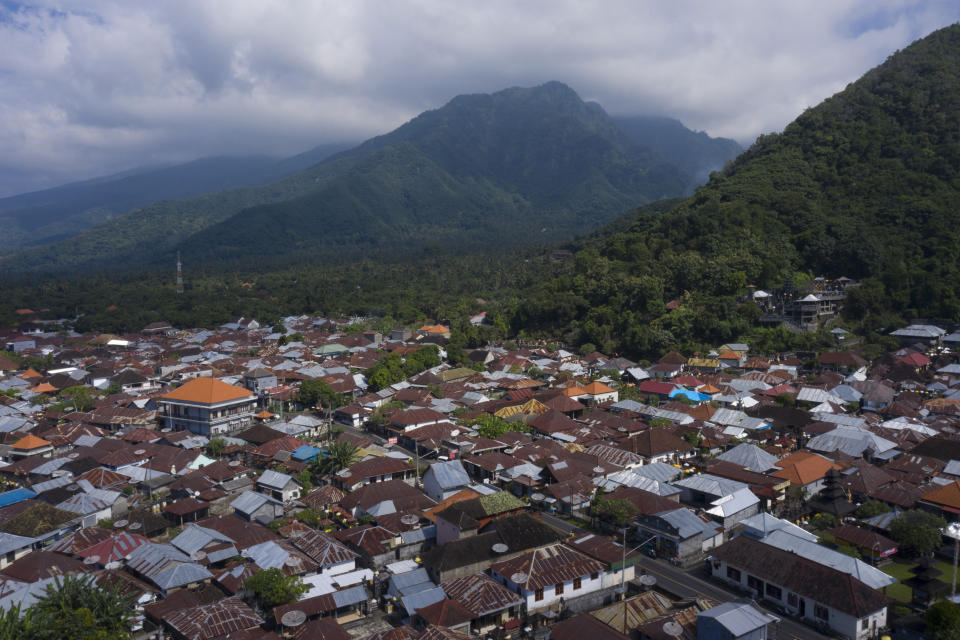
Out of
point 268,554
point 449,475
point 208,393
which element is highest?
point 208,393

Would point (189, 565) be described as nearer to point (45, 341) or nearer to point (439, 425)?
point (439, 425)

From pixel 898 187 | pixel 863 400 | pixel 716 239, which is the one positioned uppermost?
pixel 898 187

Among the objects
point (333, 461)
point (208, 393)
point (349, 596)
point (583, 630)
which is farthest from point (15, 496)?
point (583, 630)

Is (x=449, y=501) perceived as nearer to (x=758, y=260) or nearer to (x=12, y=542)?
(x=12, y=542)

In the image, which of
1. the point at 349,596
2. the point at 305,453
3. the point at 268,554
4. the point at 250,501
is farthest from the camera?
the point at 305,453

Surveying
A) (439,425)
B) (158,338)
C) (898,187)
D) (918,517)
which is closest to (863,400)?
(918,517)

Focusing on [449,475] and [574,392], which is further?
[574,392]

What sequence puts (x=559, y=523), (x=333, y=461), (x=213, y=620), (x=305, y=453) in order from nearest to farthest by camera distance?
1. (x=213, y=620)
2. (x=559, y=523)
3. (x=333, y=461)
4. (x=305, y=453)
